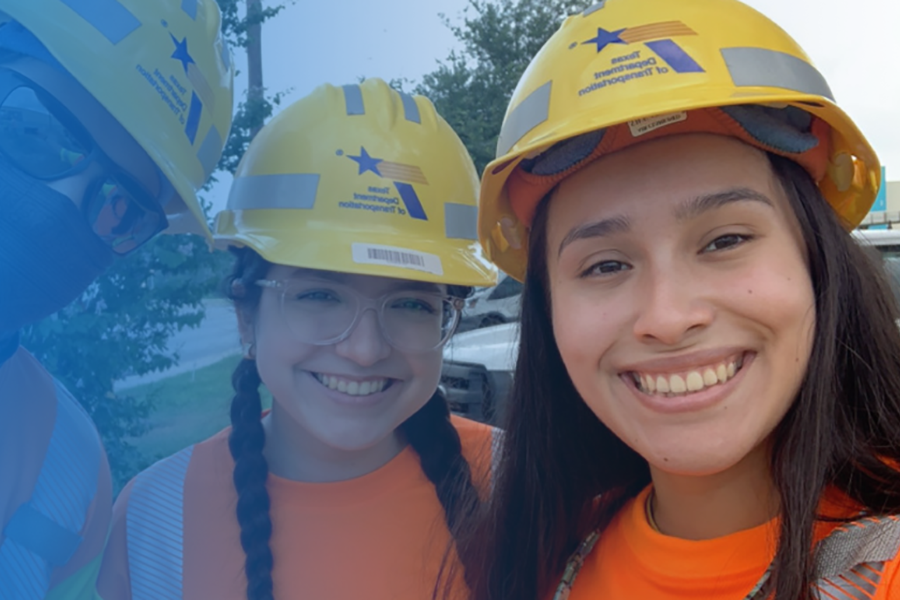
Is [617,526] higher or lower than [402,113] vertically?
lower

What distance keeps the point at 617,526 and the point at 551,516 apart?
0.56 ft

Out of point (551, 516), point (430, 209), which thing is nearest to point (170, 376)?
point (430, 209)

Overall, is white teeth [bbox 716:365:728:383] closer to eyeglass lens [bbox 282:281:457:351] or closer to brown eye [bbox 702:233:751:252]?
A: brown eye [bbox 702:233:751:252]

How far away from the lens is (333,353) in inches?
80.7

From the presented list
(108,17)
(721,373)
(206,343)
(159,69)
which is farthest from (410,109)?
(721,373)

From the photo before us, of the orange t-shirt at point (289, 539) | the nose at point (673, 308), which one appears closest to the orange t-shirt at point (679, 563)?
the nose at point (673, 308)

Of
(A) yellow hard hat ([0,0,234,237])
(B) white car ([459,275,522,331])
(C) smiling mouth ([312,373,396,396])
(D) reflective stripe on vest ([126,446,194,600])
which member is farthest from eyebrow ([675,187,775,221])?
(B) white car ([459,275,522,331])

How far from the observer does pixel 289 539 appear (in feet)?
6.61

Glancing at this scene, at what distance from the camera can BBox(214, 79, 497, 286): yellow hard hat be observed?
2.04m

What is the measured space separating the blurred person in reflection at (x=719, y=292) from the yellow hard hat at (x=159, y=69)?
88cm

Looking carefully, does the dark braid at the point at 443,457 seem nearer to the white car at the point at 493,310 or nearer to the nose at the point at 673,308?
the nose at the point at 673,308

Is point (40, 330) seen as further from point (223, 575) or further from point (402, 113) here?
point (402, 113)

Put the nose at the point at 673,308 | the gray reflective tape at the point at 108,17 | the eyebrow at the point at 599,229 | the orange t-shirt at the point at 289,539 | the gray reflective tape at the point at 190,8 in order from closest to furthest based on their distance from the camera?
the nose at the point at 673,308, the eyebrow at the point at 599,229, the gray reflective tape at the point at 108,17, the gray reflective tape at the point at 190,8, the orange t-shirt at the point at 289,539

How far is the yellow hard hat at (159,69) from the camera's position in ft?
5.08
